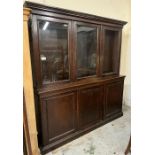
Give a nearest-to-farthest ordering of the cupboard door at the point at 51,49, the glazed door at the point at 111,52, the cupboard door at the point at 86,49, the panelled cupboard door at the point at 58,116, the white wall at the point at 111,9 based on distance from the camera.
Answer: the cupboard door at the point at 51,49, the panelled cupboard door at the point at 58,116, the cupboard door at the point at 86,49, the white wall at the point at 111,9, the glazed door at the point at 111,52

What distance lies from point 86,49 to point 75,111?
3.49 feet

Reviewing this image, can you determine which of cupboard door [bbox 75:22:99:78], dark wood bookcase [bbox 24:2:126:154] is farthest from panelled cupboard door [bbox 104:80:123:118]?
cupboard door [bbox 75:22:99:78]

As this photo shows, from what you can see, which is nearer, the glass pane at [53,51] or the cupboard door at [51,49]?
the cupboard door at [51,49]

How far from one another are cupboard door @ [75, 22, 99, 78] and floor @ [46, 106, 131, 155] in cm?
102

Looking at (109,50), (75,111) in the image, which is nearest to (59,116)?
(75,111)

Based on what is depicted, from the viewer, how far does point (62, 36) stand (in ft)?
6.89

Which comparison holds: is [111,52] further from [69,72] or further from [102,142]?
[102,142]

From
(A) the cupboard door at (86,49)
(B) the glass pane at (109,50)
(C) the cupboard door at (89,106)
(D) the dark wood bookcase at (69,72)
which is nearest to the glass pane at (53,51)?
(D) the dark wood bookcase at (69,72)

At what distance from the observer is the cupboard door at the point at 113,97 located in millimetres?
2703

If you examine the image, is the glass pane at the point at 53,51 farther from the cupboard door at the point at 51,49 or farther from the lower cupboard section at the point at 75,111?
the lower cupboard section at the point at 75,111

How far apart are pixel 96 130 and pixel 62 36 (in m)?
1.70

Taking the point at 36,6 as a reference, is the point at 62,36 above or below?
below
